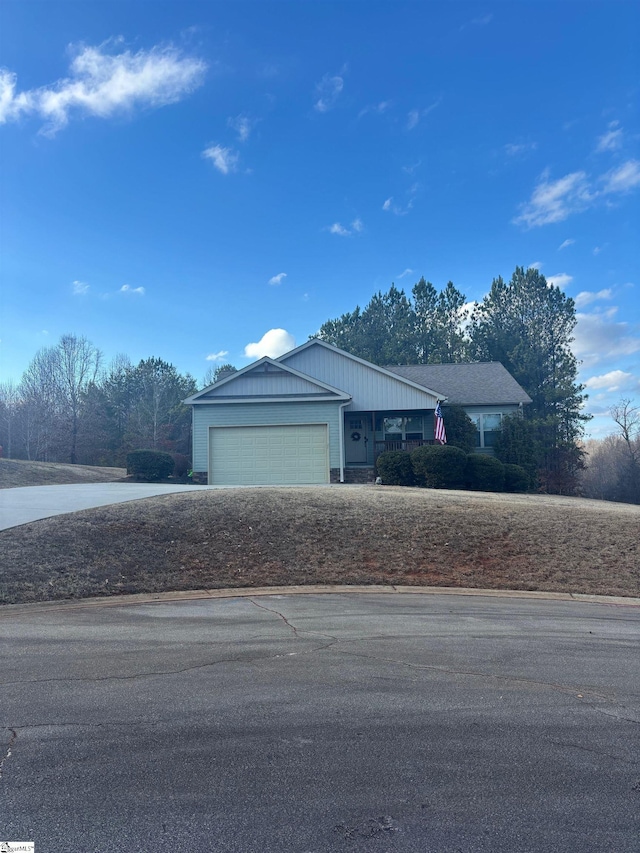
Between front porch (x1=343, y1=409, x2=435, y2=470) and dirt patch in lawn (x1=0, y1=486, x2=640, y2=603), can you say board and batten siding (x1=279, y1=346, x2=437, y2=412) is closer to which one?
front porch (x1=343, y1=409, x2=435, y2=470)

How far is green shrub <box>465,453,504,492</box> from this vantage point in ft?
74.1

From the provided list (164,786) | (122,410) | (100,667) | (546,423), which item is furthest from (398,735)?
(122,410)

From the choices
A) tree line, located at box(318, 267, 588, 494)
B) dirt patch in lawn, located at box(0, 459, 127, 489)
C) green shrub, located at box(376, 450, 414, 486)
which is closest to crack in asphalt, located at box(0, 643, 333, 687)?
green shrub, located at box(376, 450, 414, 486)

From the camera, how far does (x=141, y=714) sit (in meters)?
4.61

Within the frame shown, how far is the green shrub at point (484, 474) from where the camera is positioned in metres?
22.6

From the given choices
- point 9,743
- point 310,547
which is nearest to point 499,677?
point 9,743

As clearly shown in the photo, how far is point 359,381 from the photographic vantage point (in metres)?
27.2

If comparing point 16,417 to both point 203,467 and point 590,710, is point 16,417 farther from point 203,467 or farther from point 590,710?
point 590,710

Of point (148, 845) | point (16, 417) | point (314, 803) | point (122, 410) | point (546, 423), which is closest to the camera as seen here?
point (148, 845)

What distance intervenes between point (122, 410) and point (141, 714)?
1968 inches

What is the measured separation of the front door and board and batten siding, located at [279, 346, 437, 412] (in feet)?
4.20

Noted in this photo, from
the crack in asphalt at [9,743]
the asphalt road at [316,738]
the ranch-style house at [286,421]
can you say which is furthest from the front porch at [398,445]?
the crack in asphalt at [9,743]

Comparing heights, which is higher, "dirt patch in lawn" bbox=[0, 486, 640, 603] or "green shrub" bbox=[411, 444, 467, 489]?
"green shrub" bbox=[411, 444, 467, 489]

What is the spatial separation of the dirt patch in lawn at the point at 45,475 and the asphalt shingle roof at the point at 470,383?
14305 millimetres
